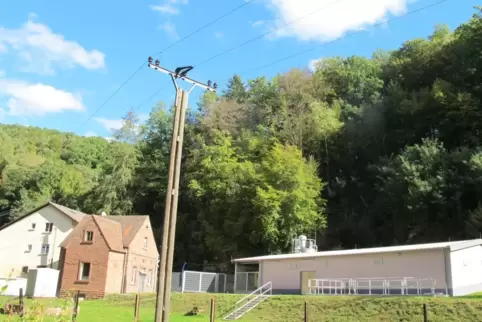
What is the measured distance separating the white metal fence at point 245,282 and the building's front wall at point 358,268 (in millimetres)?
3040

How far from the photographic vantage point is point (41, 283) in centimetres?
3166

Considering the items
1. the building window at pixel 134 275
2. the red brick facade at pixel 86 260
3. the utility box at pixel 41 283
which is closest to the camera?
the utility box at pixel 41 283

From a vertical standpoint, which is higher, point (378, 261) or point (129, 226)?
point (129, 226)

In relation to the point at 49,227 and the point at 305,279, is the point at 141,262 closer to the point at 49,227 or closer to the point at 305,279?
the point at 49,227

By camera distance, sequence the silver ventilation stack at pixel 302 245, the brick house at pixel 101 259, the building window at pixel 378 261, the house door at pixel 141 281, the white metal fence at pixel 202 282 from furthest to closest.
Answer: the house door at pixel 141 281 < the white metal fence at pixel 202 282 < the silver ventilation stack at pixel 302 245 < the brick house at pixel 101 259 < the building window at pixel 378 261

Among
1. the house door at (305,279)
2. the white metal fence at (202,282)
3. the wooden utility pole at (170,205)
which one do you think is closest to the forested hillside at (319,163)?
the white metal fence at (202,282)

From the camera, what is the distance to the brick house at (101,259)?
123 ft

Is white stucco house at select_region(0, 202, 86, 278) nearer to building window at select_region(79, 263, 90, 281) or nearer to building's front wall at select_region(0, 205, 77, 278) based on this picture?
building's front wall at select_region(0, 205, 77, 278)

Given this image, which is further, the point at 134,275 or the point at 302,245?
the point at 134,275

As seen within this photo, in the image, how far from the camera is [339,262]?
30.8 metres

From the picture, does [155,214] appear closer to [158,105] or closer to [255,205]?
[158,105]

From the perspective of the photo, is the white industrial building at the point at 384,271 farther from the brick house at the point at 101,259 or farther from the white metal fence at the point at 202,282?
the brick house at the point at 101,259

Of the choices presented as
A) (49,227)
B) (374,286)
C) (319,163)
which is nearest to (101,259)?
(49,227)

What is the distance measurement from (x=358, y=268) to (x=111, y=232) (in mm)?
21554
